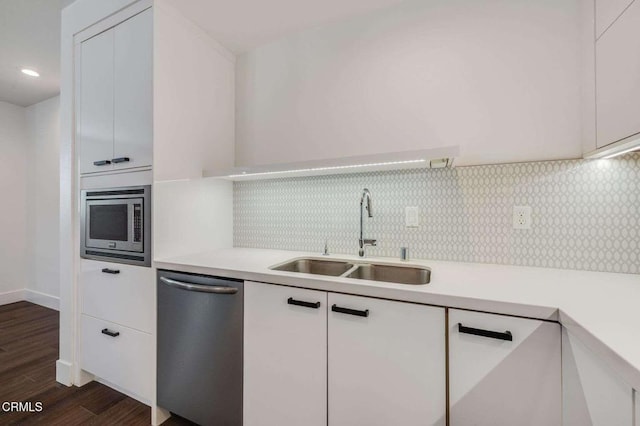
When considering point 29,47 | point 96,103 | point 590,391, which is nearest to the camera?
point 590,391

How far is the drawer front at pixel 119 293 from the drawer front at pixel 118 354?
0.06 m

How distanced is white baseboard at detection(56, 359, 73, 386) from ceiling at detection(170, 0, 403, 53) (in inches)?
98.2

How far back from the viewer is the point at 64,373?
191cm

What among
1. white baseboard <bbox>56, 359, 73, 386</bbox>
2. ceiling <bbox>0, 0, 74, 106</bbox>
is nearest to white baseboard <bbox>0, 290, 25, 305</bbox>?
ceiling <bbox>0, 0, 74, 106</bbox>

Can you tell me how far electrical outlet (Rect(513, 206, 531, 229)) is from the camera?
4.59ft

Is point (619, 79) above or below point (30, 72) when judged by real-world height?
below

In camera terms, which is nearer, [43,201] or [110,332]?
[110,332]

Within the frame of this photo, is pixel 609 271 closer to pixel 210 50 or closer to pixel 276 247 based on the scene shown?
pixel 276 247

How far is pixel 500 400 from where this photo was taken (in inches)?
34.5

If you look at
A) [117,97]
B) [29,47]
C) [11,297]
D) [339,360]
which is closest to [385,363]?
[339,360]

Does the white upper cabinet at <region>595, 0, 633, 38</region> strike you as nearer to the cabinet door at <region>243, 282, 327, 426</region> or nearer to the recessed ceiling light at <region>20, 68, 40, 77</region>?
the cabinet door at <region>243, 282, 327, 426</region>

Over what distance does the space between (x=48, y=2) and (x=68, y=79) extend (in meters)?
0.55

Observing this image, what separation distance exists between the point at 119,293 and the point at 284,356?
1.19 metres

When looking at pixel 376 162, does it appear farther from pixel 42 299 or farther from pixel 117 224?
pixel 42 299
